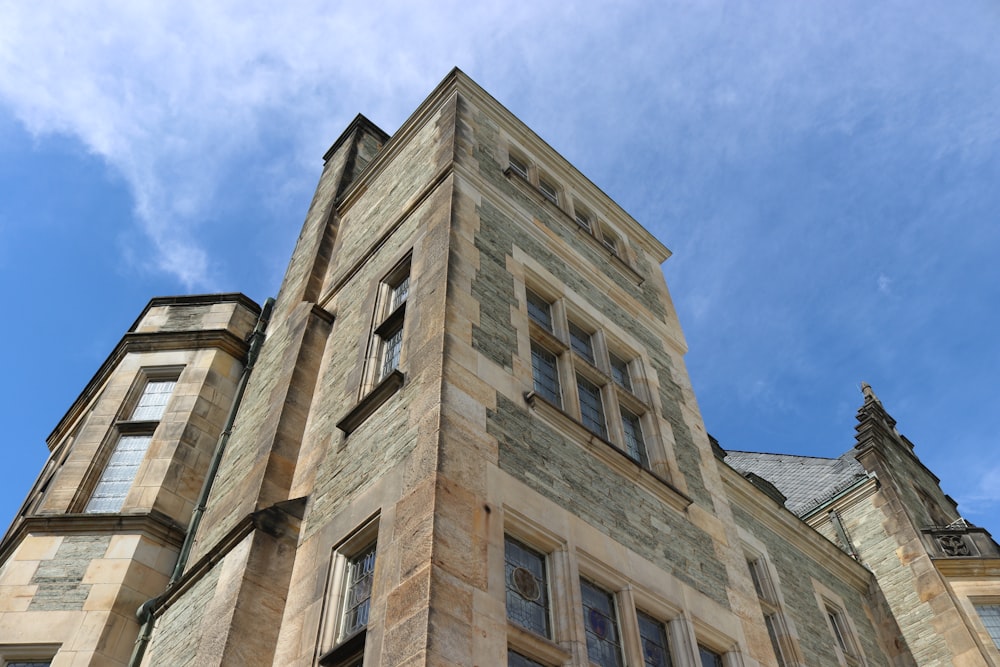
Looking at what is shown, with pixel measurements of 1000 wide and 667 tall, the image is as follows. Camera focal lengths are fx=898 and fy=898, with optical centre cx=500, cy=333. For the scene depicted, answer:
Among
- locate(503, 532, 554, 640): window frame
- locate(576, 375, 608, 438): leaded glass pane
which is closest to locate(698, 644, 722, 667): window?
locate(503, 532, 554, 640): window frame

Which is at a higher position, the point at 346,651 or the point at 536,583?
the point at 536,583

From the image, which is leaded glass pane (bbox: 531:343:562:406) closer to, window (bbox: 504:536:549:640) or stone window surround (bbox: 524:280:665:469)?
stone window surround (bbox: 524:280:665:469)

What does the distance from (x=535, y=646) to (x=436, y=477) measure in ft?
4.82

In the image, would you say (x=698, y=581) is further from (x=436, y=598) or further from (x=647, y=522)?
(x=436, y=598)

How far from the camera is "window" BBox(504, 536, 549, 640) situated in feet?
23.0

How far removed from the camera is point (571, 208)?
1491cm

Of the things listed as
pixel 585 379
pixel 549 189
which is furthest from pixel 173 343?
pixel 585 379

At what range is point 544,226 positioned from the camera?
1290 cm

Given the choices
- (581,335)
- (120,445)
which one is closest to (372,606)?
(581,335)

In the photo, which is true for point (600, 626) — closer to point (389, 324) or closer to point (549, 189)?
point (389, 324)

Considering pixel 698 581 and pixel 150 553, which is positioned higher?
pixel 150 553

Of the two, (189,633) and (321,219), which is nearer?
(189,633)

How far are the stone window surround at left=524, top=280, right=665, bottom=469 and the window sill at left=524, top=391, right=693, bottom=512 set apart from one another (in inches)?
4.7

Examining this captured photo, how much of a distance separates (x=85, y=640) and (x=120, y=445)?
3.52m
